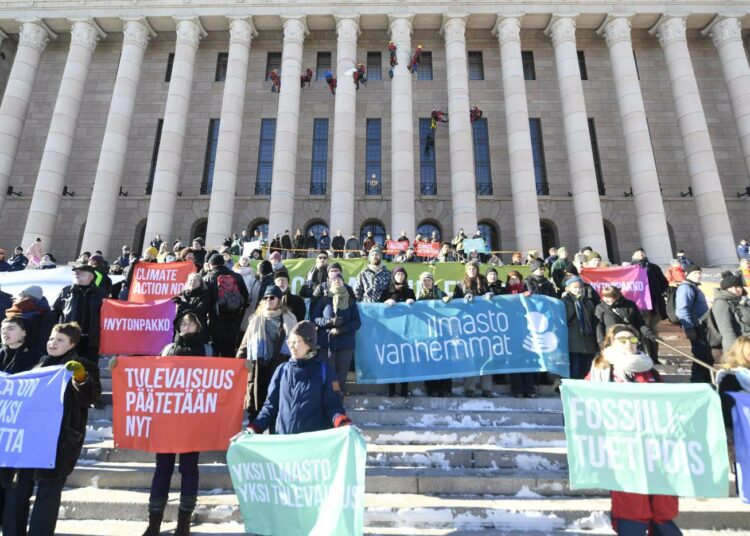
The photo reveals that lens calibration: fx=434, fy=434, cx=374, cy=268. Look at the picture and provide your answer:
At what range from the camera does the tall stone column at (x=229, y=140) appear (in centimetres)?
2231

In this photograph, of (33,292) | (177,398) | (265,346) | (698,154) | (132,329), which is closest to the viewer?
(177,398)

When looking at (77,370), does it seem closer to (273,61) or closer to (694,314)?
(694,314)

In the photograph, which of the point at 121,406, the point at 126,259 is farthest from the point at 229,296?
the point at 126,259

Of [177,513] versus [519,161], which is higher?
[519,161]

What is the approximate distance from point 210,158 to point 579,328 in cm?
2543

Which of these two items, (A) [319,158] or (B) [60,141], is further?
(A) [319,158]

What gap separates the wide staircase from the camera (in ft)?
15.2

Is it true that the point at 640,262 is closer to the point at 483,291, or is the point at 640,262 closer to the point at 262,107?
the point at 483,291

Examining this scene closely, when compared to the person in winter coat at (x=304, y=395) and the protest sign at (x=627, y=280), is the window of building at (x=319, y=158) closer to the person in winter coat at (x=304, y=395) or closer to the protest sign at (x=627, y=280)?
the protest sign at (x=627, y=280)

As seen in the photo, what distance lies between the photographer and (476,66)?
2873 centimetres

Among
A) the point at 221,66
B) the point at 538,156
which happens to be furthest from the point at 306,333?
the point at 221,66

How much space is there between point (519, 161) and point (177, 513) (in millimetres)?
22123

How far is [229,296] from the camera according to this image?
735 cm

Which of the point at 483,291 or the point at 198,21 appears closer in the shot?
the point at 483,291
